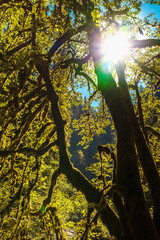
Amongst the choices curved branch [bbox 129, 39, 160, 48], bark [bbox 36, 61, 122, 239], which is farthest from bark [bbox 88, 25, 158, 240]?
curved branch [bbox 129, 39, 160, 48]

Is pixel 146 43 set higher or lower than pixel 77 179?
higher

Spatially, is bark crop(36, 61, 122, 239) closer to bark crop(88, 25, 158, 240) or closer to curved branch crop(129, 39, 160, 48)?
bark crop(88, 25, 158, 240)

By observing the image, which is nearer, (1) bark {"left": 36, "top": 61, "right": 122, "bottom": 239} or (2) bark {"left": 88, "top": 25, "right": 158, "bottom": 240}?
(2) bark {"left": 88, "top": 25, "right": 158, "bottom": 240}

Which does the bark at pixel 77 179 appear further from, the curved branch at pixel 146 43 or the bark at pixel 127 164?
the curved branch at pixel 146 43

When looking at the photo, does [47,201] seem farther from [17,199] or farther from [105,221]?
[105,221]

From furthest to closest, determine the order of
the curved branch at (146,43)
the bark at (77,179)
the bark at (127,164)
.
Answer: the curved branch at (146,43), the bark at (77,179), the bark at (127,164)

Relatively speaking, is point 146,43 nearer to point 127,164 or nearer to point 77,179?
point 127,164

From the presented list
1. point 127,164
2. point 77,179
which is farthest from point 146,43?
point 77,179

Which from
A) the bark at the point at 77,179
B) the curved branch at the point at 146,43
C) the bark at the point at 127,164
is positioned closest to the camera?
the bark at the point at 127,164

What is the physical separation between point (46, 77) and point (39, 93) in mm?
835

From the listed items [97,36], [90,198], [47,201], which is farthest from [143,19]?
[47,201]

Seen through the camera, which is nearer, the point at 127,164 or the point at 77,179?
the point at 127,164

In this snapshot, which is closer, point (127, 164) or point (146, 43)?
point (127, 164)

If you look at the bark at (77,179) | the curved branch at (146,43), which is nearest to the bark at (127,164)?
the bark at (77,179)
